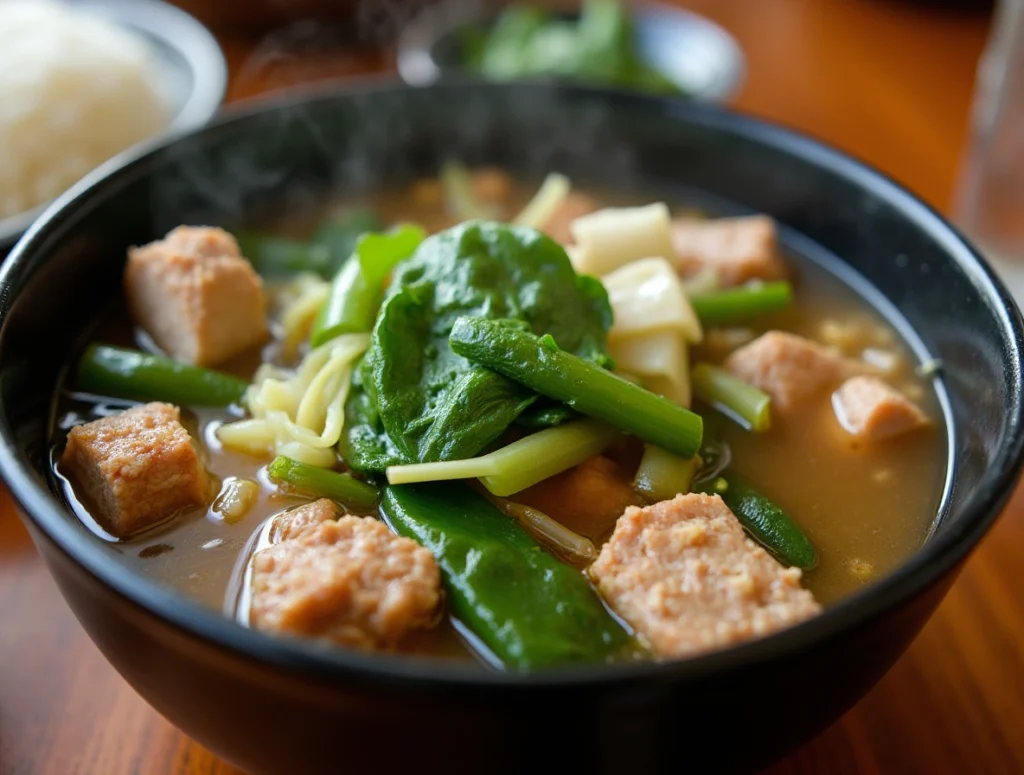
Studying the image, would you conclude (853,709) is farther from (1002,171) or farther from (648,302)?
(1002,171)

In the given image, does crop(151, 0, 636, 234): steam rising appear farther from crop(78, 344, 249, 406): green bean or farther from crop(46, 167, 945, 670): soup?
crop(78, 344, 249, 406): green bean

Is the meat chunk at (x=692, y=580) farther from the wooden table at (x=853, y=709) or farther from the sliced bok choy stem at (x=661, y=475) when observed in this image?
the wooden table at (x=853, y=709)

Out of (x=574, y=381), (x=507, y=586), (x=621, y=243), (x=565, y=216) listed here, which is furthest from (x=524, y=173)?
(x=507, y=586)

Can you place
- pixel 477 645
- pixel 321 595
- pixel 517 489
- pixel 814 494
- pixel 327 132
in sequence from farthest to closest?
1. pixel 327 132
2. pixel 814 494
3. pixel 517 489
4. pixel 477 645
5. pixel 321 595

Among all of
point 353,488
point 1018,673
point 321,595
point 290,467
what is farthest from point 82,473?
point 1018,673

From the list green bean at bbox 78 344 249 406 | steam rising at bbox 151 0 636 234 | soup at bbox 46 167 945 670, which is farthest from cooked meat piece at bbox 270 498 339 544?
steam rising at bbox 151 0 636 234

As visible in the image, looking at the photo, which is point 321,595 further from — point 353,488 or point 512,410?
point 512,410
